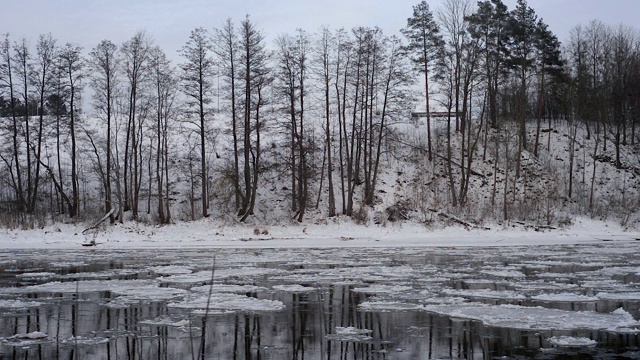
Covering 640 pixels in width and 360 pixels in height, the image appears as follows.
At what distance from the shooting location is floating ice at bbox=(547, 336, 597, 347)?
7.44m

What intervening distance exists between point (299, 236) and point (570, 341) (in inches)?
1042

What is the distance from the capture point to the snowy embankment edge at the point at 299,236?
29297mm

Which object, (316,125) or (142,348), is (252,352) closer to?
(142,348)

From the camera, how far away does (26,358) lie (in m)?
6.77

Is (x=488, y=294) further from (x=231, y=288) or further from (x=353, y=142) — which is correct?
(x=353, y=142)

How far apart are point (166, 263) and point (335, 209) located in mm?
23217

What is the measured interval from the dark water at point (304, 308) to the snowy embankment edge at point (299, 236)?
930 cm

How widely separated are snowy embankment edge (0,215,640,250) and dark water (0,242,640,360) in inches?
366

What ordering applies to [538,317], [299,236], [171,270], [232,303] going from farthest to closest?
[299,236]
[171,270]
[232,303]
[538,317]

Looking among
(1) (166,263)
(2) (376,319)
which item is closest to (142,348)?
(2) (376,319)

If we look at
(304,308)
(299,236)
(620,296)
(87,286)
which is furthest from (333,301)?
(299,236)

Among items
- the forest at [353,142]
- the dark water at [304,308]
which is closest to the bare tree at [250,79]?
the forest at [353,142]

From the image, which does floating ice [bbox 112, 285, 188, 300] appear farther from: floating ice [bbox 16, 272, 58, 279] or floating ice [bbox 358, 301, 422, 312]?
floating ice [bbox 16, 272, 58, 279]

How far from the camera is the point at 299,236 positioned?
33.7m
